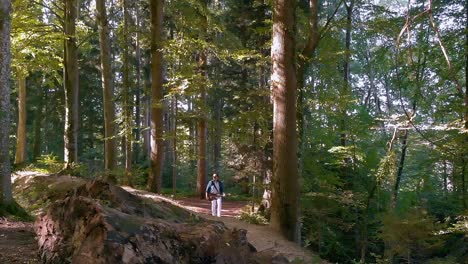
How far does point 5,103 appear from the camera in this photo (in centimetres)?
800

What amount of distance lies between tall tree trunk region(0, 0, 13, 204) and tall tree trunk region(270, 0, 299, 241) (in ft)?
18.4

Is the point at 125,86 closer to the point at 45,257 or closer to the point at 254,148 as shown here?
the point at 254,148

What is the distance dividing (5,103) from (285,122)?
5.85 meters

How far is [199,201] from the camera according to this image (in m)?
20.9

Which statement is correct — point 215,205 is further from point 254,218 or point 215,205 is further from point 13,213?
point 13,213

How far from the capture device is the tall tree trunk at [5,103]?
309 inches

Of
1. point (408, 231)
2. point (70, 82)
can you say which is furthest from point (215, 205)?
point (70, 82)

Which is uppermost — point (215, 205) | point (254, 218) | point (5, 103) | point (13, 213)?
point (5, 103)

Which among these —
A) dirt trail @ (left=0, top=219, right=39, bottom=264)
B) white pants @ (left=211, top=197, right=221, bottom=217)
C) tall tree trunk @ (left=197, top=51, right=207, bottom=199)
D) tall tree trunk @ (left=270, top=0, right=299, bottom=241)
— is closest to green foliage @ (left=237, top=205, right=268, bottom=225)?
white pants @ (left=211, top=197, right=221, bottom=217)

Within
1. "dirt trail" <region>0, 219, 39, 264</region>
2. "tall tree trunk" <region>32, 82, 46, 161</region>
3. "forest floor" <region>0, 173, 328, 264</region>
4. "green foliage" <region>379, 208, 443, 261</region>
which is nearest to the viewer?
"dirt trail" <region>0, 219, 39, 264</region>

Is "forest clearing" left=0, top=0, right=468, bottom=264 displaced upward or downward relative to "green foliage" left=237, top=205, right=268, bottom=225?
upward

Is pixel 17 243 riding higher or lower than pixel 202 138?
lower

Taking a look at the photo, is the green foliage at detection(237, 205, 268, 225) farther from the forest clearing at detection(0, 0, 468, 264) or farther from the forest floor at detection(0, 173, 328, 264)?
the forest floor at detection(0, 173, 328, 264)

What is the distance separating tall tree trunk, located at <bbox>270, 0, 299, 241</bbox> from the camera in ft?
31.7
